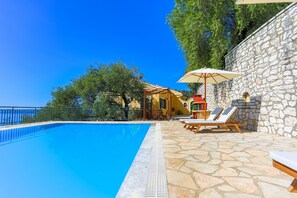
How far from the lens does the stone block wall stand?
5.14 m

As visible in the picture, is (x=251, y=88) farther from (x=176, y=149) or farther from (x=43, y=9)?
(x=43, y=9)

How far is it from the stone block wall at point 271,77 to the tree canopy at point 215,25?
1.71 metres

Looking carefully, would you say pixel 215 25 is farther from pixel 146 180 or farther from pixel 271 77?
pixel 146 180

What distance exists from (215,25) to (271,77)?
173 inches

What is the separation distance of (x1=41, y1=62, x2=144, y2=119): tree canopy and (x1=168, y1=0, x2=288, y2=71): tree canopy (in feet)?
15.7

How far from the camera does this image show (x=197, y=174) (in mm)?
2455

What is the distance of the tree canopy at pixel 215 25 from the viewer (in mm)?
9047

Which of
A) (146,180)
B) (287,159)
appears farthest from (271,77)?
(146,180)

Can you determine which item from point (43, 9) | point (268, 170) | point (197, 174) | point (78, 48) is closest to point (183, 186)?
point (197, 174)

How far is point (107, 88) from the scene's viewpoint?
1382 cm

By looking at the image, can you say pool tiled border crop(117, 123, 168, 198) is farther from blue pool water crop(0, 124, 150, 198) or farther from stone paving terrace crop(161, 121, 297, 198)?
blue pool water crop(0, 124, 150, 198)

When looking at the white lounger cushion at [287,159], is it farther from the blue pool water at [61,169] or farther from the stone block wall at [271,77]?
the stone block wall at [271,77]

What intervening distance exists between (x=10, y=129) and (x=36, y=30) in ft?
49.1

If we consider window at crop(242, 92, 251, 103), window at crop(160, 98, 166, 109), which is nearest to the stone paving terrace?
window at crop(242, 92, 251, 103)
